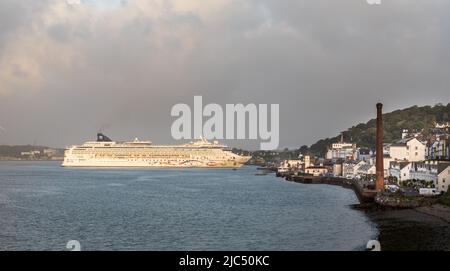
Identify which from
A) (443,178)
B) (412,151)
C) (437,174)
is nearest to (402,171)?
(437,174)

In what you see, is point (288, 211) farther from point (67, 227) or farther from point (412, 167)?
point (412, 167)

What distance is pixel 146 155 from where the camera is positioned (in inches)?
1828

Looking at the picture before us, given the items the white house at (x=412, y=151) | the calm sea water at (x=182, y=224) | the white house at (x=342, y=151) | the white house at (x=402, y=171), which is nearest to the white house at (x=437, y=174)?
the white house at (x=402, y=171)

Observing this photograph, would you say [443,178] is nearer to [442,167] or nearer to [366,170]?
[442,167]

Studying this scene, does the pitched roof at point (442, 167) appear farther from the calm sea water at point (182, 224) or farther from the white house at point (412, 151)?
the white house at point (412, 151)

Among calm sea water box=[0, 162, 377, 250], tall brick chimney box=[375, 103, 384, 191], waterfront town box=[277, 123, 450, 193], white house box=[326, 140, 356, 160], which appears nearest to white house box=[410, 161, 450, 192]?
waterfront town box=[277, 123, 450, 193]

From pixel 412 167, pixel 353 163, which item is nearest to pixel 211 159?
pixel 353 163

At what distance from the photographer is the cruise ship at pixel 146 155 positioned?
153ft

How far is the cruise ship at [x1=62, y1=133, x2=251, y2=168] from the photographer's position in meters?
46.6

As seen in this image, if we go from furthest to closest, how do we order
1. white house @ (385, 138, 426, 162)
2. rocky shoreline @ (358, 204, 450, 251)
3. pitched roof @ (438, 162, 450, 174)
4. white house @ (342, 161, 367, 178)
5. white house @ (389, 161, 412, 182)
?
1. white house @ (342, 161, 367, 178)
2. white house @ (385, 138, 426, 162)
3. white house @ (389, 161, 412, 182)
4. pitched roof @ (438, 162, 450, 174)
5. rocky shoreline @ (358, 204, 450, 251)

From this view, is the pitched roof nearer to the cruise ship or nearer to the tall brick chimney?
the tall brick chimney
